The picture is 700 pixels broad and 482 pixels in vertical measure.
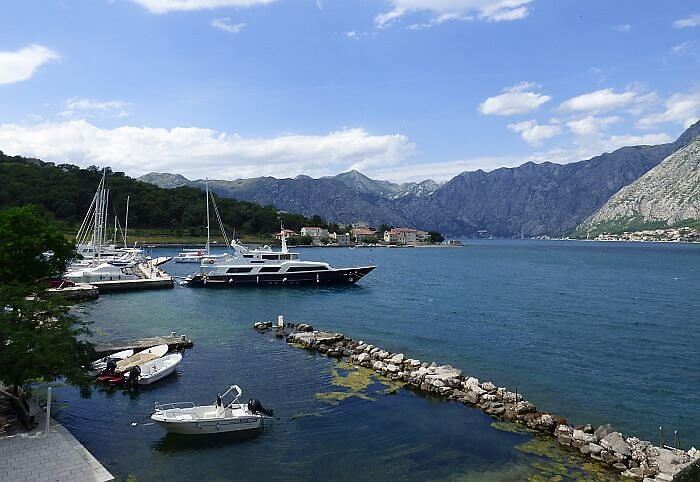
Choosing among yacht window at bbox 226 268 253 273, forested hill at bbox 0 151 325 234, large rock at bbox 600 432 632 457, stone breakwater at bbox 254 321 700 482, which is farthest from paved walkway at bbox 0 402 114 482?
forested hill at bbox 0 151 325 234

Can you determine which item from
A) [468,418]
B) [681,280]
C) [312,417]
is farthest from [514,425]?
[681,280]

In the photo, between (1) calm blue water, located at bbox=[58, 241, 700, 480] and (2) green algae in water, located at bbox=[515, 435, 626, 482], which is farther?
(1) calm blue water, located at bbox=[58, 241, 700, 480]

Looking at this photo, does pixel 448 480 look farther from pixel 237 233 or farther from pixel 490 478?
pixel 237 233

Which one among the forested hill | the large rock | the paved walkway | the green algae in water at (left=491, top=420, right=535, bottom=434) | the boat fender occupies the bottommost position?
the green algae in water at (left=491, top=420, right=535, bottom=434)

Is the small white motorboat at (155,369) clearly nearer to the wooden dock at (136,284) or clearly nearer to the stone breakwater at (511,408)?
the stone breakwater at (511,408)

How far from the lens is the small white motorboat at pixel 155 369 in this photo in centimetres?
2730

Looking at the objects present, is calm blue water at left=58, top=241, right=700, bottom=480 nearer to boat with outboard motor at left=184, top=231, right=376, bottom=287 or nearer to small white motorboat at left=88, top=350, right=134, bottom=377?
small white motorboat at left=88, top=350, right=134, bottom=377

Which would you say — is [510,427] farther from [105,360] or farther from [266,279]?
[266,279]

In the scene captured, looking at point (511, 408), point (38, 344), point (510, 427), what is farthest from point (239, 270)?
point (510, 427)

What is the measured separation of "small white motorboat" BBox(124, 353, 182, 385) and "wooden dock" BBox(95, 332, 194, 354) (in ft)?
13.7

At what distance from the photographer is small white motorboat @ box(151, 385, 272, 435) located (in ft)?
68.5

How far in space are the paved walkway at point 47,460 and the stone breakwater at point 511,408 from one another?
17.0m

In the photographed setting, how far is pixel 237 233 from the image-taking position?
189625mm

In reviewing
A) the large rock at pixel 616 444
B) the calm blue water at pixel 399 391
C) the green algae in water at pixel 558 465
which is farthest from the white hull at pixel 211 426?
the large rock at pixel 616 444
